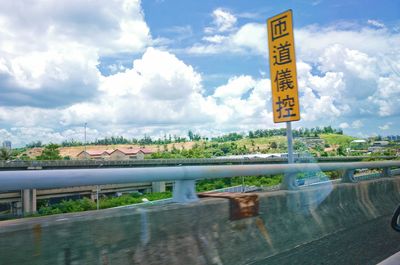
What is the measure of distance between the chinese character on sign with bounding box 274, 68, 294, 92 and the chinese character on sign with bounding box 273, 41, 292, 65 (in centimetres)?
15

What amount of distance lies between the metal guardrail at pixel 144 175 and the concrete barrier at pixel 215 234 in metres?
0.24

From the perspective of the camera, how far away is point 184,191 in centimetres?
405

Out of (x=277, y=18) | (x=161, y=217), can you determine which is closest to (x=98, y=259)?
(x=161, y=217)

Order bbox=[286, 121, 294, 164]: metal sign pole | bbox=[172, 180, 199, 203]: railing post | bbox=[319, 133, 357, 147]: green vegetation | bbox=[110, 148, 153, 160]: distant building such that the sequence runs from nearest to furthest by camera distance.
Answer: bbox=[172, 180, 199, 203]: railing post < bbox=[286, 121, 294, 164]: metal sign pole < bbox=[110, 148, 153, 160]: distant building < bbox=[319, 133, 357, 147]: green vegetation

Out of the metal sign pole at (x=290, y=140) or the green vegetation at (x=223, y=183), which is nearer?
the green vegetation at (x=223, y=183)

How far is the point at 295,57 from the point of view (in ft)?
21.5

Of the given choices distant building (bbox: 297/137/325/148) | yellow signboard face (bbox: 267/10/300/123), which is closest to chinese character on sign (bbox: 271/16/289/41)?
yellow signboard face (bbox: 267/10/300/123)

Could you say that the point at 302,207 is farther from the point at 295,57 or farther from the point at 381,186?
the point at 381,186

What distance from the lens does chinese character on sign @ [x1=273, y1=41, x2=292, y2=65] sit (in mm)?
6684

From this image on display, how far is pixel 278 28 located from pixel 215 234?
13.8ft

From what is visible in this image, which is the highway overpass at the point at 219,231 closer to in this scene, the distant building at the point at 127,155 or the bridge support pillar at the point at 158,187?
the bridge support pillar at the point at 158,187

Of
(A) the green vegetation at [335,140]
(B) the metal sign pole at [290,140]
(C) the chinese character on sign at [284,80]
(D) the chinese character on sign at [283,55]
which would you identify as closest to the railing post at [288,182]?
(B) the metal sign pole at [290,140]

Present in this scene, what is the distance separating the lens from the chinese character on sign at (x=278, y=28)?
6.84m

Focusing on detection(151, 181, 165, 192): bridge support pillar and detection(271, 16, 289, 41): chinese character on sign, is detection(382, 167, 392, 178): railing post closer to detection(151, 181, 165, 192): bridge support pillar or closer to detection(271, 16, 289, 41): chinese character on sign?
detection(271, 16, 289, 41): chinese character on sign
